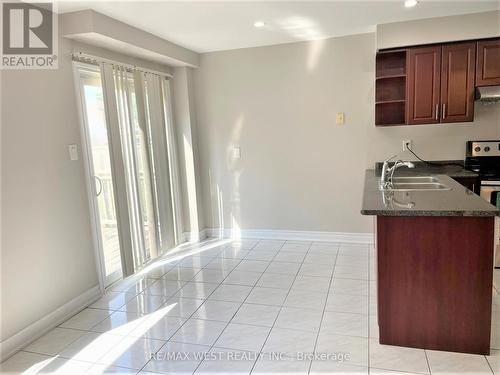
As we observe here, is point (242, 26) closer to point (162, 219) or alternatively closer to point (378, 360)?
point (162, 219)

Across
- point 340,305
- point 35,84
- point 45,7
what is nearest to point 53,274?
point 35,84

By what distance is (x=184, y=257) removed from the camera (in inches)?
168

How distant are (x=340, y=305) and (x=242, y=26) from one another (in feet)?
8.90

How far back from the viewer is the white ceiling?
291cm

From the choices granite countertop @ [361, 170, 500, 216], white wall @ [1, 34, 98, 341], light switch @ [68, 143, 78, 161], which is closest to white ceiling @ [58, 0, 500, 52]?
white wall @ [1, 34, 98, 341]

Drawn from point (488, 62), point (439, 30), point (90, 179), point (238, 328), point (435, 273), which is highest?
point (439, 30)

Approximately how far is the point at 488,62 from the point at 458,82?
300 millimetres

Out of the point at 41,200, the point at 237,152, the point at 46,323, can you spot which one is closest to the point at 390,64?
the point at 237,152

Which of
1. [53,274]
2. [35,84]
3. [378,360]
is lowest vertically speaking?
[378,360]

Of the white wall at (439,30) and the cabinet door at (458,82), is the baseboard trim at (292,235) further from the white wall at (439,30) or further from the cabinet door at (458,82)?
the white wall at (439,30)

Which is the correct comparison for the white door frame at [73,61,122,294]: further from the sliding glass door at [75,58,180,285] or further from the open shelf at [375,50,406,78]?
the open shelf at [375,50,406,78]

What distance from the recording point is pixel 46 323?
273 centimetres

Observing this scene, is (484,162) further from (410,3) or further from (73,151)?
(73,151)

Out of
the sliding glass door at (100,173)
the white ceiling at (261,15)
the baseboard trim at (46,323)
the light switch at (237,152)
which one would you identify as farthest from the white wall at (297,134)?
the baseboard trim at (46,323)
